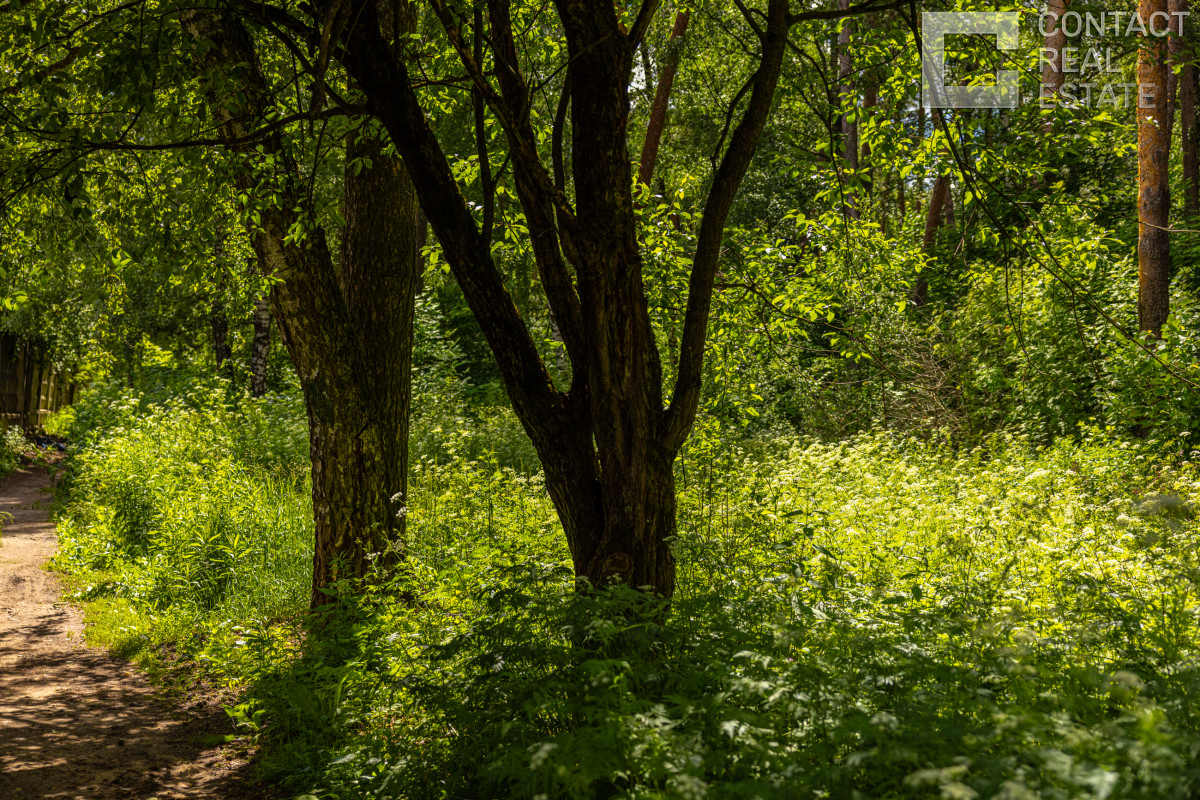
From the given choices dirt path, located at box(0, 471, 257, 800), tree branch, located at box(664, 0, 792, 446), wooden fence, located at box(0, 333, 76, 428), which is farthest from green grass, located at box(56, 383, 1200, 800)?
wooden fence, located at box(0, 333, 76, 428)

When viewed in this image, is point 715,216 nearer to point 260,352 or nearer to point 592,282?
point 592,282

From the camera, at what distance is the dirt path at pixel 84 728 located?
436cm

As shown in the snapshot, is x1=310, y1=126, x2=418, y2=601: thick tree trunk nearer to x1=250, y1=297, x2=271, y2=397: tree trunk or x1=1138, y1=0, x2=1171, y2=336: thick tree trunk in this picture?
x1=1138, y1=0, x2=1171, y2=336: thick tree trunk

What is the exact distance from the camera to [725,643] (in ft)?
11.3

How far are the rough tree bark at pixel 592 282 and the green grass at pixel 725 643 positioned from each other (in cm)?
41

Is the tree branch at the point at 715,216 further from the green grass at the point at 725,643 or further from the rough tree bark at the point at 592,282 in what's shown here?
the green grass at the point at 725,643

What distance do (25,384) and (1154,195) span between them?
2433 centimetres

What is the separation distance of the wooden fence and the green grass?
1370 centimetres

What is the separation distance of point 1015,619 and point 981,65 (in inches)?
165

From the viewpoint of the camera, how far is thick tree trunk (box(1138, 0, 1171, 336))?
1051cm

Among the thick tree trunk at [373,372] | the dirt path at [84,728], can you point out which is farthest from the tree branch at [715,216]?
the dirt path at [84,728]

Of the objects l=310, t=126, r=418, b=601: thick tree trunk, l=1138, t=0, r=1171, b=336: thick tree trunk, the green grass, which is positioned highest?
l=1138, t=0, r=1171, b=336: thick tree trunk

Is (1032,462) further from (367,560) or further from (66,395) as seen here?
(66,395)

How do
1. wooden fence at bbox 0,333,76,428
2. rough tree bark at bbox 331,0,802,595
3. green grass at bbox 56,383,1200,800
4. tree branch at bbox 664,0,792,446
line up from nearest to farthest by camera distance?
1. green grass at bbox 56,383,1200,800
2. rough tree bark at bbox 331,0,802,595
3. tree branch at bbox 664,0,792,446
4. wooden fence at bbox 0,333,76,428
